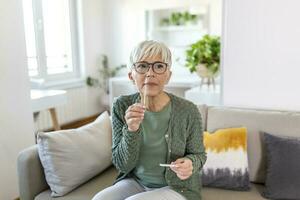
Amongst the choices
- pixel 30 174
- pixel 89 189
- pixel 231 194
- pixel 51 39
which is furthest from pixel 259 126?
pixel 51 39

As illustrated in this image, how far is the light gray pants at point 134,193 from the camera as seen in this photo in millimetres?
1212

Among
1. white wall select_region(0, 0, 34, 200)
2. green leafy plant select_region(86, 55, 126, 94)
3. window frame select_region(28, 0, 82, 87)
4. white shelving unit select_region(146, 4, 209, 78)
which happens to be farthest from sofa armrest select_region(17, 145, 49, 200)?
green leafy plant select_region(86, 55, 126, 94)

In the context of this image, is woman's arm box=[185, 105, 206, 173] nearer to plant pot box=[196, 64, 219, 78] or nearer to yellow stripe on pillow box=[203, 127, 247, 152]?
yellow stripe on pillow box=[203, 127, 247, 152]

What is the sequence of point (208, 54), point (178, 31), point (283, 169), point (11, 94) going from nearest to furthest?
point (283, 169), point (11, 94), point (208, 54), point (178, 31)

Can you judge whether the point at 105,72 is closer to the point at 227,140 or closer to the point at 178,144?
the point at 227,140

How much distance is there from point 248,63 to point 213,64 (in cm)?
82

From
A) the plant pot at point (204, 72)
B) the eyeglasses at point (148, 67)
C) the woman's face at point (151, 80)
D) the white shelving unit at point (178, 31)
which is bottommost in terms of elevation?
the plant pot at point (204, 72)

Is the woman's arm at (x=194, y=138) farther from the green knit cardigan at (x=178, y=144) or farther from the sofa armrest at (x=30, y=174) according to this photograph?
the sofa armrest at (x=30, y=174)

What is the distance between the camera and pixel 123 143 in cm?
125

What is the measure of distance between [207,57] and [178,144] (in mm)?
1468

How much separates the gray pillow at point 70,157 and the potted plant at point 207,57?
1.27 meters

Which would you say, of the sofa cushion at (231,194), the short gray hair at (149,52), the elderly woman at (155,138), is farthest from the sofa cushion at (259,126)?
the short gray hair at (149,52)

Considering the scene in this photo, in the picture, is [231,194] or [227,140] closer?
[231,194]

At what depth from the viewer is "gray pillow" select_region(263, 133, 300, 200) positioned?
1432 mm
